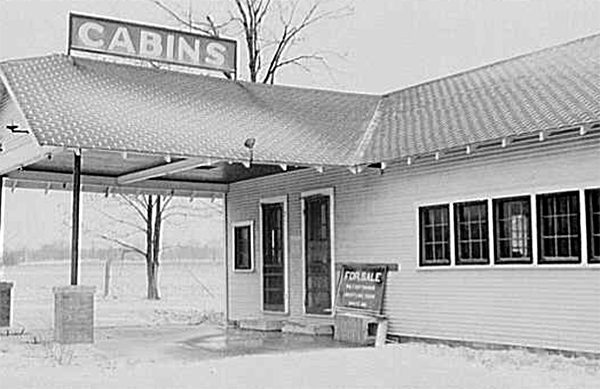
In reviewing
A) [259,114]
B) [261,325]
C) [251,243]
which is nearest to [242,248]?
[251,243]

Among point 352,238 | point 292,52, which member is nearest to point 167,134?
point 352,238

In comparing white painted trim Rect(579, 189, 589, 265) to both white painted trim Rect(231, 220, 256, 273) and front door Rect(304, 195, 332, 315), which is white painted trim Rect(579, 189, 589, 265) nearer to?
front door Rect(304, 195, 332, 315)

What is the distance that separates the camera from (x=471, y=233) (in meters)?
12.3

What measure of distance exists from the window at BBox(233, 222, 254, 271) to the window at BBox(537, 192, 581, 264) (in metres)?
7.72

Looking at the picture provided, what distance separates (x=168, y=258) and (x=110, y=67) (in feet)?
87.3

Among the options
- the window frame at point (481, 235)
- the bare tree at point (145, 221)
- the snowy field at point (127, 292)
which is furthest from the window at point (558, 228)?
Result: the bare tree at point (145, 221)

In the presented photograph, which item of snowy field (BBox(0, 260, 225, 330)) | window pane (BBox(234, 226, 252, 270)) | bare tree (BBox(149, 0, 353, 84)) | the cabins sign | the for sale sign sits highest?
bare tree (BBox(149, 0, 353, 84))

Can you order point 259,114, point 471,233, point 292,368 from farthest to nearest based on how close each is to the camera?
point 259,114 → point 471,233 → point 292,368

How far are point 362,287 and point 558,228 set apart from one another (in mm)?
4216

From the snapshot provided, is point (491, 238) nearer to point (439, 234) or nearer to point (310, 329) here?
point (439, 234)

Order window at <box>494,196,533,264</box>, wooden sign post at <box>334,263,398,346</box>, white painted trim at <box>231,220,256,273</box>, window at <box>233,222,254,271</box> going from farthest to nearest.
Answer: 1. window at <box>233,222,254,271</box>
2. white painted trim at <box>231,220,256,273</box>
3. wooden sign post at <box>334,263,398,346</box>
4. window at <box>494,196,533,264</box>

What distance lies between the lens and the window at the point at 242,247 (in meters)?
17.7

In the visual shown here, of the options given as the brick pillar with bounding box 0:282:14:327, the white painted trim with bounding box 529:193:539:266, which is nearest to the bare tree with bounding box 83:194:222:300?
the brick pillar with bounding box 0:282:14:327

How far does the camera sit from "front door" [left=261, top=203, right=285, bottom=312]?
16.6 m
